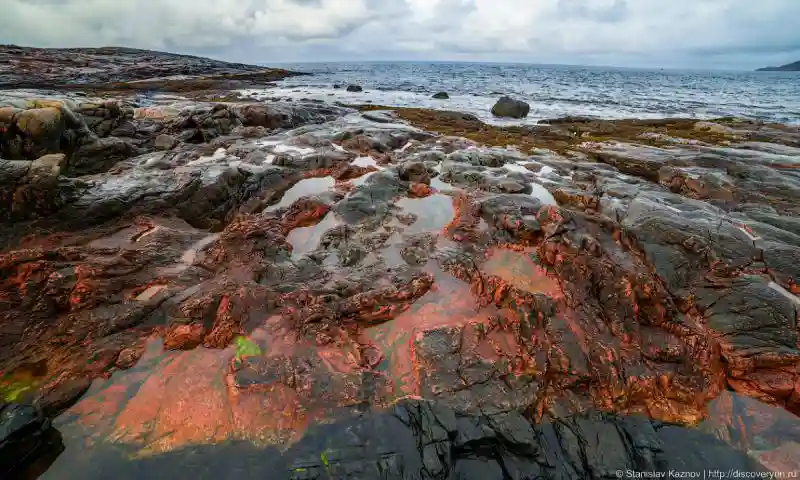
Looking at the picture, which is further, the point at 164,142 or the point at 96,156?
the point at 164,142

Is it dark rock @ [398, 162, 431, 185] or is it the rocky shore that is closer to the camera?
the rocky shore

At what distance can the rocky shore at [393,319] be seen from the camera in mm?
6031

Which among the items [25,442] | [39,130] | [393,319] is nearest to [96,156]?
[39,130]

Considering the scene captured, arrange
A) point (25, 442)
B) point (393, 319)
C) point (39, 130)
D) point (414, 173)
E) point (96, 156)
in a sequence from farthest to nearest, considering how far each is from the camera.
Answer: point (414, 173)
point (96, 156)
point (39, 130)
point (393, 319)
point (25, 442)

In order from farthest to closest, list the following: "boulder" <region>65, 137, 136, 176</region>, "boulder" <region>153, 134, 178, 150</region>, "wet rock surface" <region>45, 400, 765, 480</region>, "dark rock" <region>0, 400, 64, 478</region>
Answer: "boulder" <region>153, 134, 178, 150</region>
"boulder" <region>65, 137, 136, 176</region>
"wet rock surface" <region>45, 400, 765, 480</region>
"dark rock" <region>0, 400, 64, 478</region>

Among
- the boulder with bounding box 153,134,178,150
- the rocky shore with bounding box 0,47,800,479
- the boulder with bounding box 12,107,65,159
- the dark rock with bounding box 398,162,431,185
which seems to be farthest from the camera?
the boulder with bounding box 153,134,178,150

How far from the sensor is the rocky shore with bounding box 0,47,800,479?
19.8ft

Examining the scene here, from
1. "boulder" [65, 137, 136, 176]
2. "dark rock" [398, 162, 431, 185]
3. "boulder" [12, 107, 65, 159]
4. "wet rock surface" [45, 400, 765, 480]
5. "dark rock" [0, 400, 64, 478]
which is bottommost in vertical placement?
"wet rock surface" [45, 400, 765, 480]

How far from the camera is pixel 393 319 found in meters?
8.84

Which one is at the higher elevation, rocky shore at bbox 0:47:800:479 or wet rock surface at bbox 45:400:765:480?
rocky shore at bbox 0:47:800:479

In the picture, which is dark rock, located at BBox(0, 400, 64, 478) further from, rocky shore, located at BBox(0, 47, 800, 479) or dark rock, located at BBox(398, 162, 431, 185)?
dark rock, located at BBox(398, 162, 431, 185)

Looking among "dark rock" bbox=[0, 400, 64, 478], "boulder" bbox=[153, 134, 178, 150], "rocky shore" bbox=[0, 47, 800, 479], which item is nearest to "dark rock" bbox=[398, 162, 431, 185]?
"rocky shore" bbox=[0, 47, 800, 479]

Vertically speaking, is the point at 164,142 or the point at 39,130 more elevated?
the point at 39,130

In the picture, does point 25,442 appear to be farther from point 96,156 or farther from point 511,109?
point 511,109
